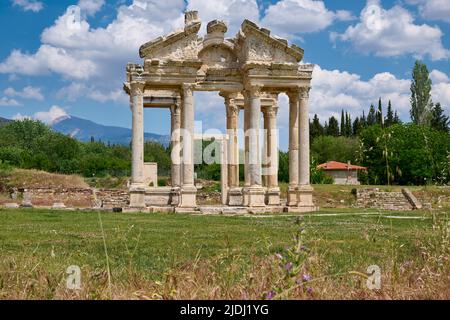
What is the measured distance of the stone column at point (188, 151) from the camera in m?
32.2

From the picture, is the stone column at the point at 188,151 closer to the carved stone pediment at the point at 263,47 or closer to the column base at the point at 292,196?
the carved stone pediment at the point at 263,47

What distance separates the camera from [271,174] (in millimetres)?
37562

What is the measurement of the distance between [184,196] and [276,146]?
8398 millimetres

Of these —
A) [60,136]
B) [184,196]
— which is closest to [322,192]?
[184,196]

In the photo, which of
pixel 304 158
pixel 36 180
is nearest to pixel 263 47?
pixel 304 158

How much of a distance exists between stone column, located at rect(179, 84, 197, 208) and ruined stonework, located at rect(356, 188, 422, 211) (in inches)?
750

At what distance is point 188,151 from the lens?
32438mm

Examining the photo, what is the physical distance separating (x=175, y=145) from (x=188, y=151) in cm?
527

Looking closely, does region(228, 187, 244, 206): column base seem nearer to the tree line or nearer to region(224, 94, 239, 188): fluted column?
region(224, 94, 239, 188): fluted column

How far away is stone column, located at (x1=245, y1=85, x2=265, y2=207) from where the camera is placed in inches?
1292

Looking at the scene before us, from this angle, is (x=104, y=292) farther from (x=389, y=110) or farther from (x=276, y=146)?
(x=389, y=110)

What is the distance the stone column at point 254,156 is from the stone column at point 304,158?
2.40 m

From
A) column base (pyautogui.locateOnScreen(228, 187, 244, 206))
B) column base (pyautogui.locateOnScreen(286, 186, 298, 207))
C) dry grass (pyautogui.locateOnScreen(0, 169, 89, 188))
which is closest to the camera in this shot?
column base (pyautogui.locateOnScreen(286, 186, 298, 207))

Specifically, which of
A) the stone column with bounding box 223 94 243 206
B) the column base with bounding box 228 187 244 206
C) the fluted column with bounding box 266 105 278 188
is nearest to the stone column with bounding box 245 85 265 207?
the column base with bounding box 228 187 244 206
